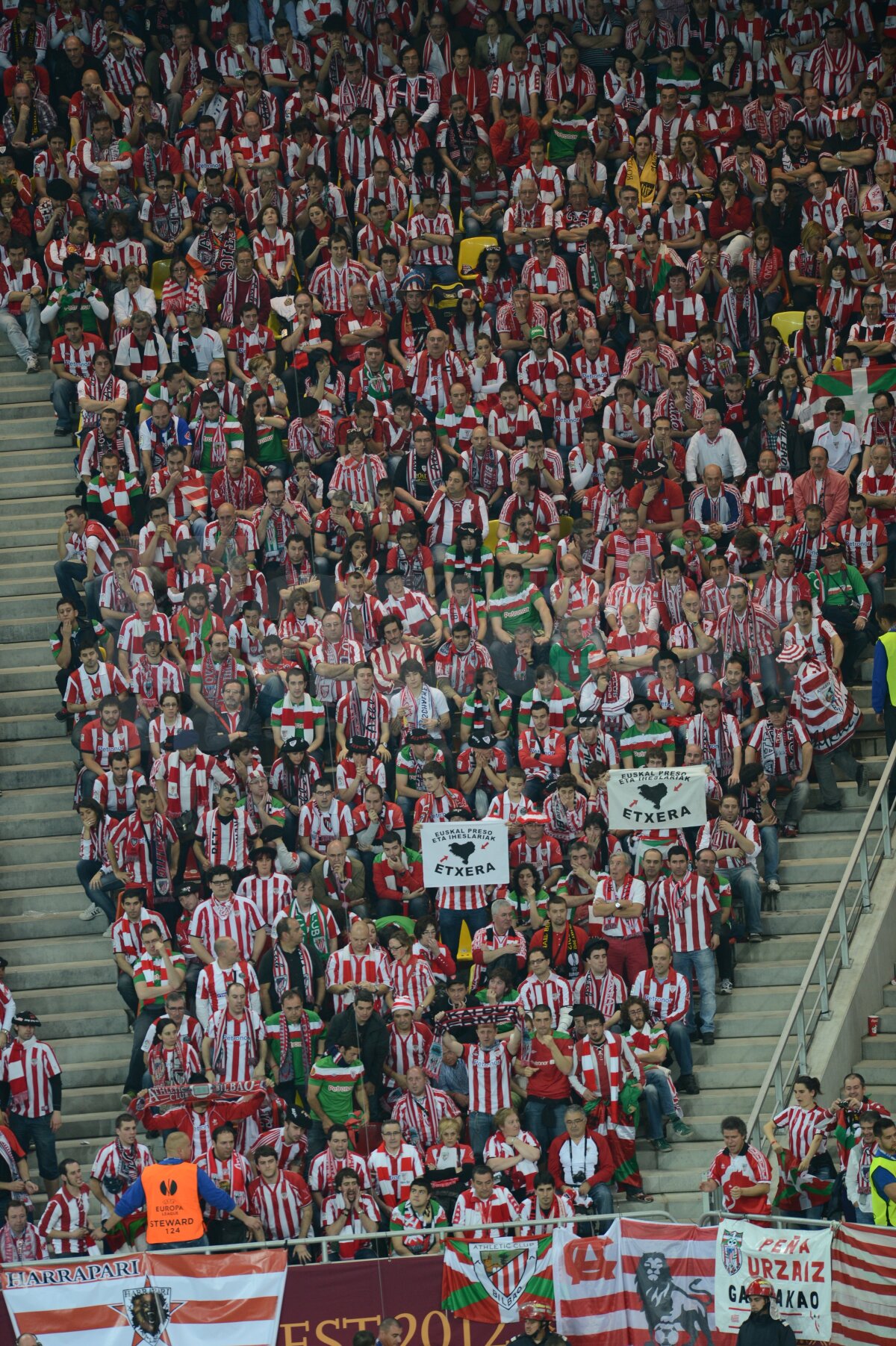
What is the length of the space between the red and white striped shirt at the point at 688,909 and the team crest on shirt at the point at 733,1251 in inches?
159

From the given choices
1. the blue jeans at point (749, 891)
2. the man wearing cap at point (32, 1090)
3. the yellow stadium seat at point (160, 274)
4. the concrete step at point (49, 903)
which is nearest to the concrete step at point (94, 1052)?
the man wearing cap at point (32, 1090)

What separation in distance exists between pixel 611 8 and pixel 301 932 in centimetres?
1437

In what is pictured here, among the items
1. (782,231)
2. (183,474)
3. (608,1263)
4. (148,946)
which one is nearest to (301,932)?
(148,946)

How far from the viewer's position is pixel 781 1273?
14617 mm

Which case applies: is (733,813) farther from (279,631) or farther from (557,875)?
(279,631)

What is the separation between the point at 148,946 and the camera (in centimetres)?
1870

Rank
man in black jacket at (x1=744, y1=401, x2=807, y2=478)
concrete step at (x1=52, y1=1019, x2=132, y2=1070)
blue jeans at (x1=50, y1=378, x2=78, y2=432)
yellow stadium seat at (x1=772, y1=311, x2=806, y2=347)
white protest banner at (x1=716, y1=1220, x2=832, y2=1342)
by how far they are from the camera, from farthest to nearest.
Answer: blue jeans at (x1=50, y1=378, x2=78, y2=432) < yellow stadium seat at (x1=772, y1=311, x2=806, y2=347) < man in black jacket at (x1=744, y1=401, x2=807, y2=478) < concrete step at (x1=52, y1=1019, x2=132, y2=1070) < white protest banner at (x1=716, y1=1220, x2=832, y2=1342)

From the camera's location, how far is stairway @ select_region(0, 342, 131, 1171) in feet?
63.6

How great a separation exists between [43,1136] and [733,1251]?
603 cm

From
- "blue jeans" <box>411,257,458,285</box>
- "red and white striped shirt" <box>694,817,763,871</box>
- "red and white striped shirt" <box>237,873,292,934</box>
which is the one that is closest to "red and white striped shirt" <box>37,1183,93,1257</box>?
"red and white striped shirt" <box>237,873,292,934</box>

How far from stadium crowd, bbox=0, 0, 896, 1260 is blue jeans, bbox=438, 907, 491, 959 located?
6cm

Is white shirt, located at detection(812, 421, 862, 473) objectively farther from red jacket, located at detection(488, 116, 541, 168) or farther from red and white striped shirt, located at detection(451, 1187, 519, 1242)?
red and white striped shirt, located at detection(451, 1187, 519, 1242)

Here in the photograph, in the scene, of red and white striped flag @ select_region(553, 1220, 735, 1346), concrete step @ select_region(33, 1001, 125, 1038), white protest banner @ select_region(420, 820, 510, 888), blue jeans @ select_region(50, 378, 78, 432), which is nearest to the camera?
red and white striped flag @ select_region(553, 1220, 735, 1346)

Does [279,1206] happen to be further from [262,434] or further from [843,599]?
[262,434]
